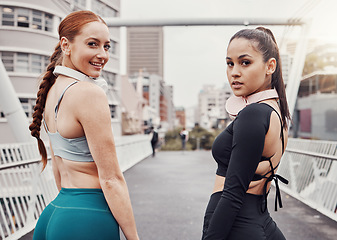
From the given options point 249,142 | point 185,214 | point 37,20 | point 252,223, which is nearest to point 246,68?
point 249,142

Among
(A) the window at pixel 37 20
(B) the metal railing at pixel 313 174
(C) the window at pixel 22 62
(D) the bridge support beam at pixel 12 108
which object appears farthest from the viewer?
(A) the window at pixel 37 20

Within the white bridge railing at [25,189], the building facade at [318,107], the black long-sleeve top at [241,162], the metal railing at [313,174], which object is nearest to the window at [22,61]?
A: the white bridge railing at [25,189]

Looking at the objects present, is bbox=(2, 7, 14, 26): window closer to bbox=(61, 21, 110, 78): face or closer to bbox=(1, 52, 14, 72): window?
bbox=(1, 52, 14, 72): window

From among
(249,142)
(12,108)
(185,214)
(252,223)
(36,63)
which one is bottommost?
(185,214)

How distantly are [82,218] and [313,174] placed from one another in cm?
785

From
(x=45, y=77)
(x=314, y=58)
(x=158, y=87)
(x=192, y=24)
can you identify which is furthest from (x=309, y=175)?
(x=158, y=87)

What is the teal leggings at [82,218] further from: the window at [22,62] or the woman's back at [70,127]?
the window at [22,62]

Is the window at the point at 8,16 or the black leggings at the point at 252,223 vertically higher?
the window at the point at 8,16

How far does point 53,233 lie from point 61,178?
275 millimetres

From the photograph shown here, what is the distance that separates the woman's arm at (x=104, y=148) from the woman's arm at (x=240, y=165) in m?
0.41

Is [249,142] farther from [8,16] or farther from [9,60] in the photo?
[8,16]

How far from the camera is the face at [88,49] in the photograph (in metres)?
1.54

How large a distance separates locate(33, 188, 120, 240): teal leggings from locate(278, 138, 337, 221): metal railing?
18.9 feet

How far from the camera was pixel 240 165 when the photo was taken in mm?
1478
